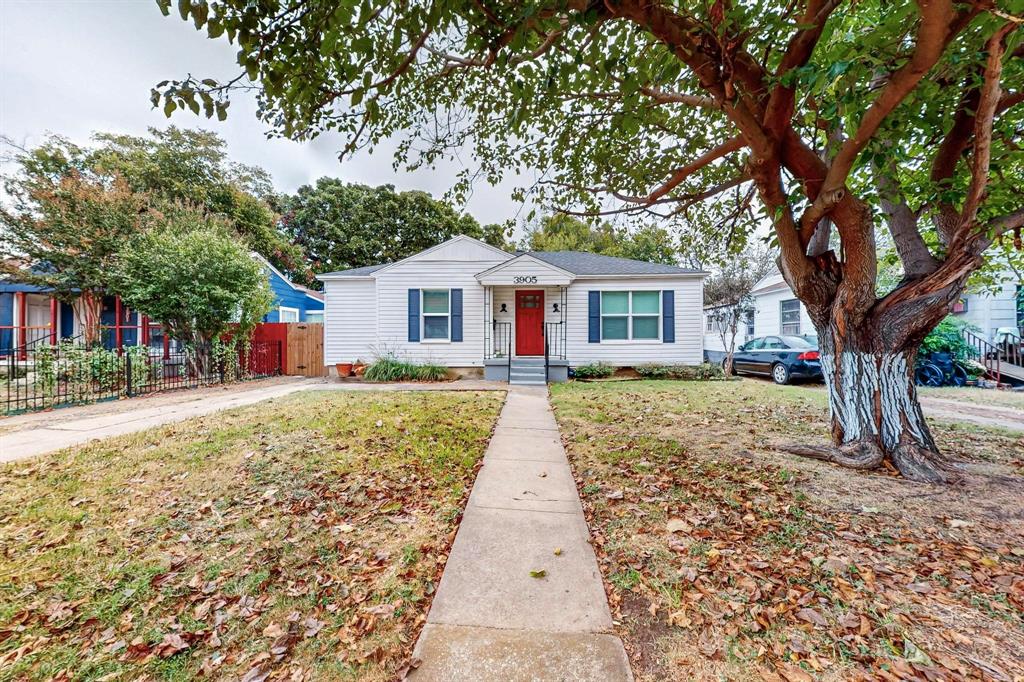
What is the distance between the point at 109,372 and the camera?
8297mm

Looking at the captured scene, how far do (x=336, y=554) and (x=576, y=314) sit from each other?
10238 millimetres

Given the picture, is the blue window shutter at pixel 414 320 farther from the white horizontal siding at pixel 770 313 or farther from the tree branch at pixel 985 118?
the white horizontal siding at pixel 770 313

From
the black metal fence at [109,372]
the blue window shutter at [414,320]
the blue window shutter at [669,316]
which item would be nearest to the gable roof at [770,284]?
the blue window shutter at [669,316]

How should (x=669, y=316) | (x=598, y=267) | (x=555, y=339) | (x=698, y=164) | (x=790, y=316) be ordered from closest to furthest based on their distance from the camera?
(x=698, y=164) < (x=669, y=316) < (x=555, y=339) < (x=598, y=267) < (x=790, y=316)

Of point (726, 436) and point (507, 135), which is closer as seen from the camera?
point (726, 436)

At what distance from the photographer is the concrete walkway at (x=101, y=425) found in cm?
467

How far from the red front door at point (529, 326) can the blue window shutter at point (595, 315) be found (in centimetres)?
151

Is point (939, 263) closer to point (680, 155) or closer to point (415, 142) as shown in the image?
point (680, 155)

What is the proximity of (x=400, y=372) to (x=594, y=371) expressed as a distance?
5649mm

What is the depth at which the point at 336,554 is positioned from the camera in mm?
2570

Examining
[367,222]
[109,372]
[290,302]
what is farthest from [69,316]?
[367,222]

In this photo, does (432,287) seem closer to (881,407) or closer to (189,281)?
(189,281)

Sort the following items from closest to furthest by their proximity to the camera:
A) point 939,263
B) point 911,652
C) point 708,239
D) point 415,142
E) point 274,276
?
point 911,652
point 939,263
point 415,142
point 708,239
point 274,276

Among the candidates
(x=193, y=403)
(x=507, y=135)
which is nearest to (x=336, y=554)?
(x=507, y=135)
